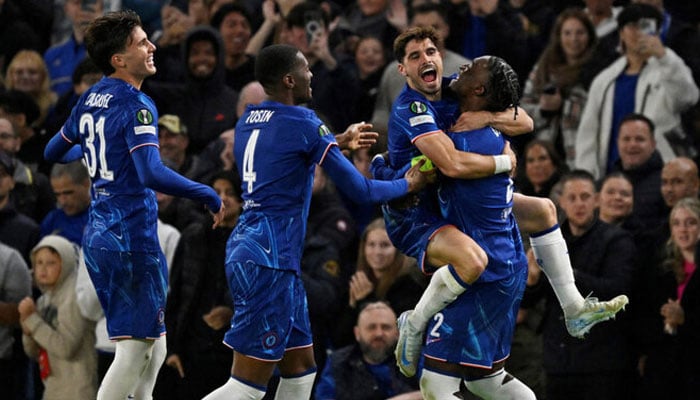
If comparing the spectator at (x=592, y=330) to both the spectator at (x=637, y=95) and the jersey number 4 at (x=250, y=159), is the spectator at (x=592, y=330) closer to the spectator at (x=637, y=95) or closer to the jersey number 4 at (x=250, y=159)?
the spectator at (x=637, y=95)

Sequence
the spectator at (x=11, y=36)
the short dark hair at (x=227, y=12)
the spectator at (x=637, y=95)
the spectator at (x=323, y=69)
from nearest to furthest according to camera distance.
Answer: the spectator at (x=637, y=95) < the spectator at (x=323, y=69) < the short dark hair at (x=227, y=12) < the spectator at (x=11, y=36)

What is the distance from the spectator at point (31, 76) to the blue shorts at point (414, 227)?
22.3 feet

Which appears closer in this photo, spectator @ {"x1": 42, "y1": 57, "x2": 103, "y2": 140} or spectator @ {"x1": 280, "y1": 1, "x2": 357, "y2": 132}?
spectator @ {"x1": 42, "y1": 57, "x2": 103, "y2": 140}

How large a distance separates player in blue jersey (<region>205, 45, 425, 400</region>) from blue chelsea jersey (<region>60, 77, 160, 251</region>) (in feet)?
1.95

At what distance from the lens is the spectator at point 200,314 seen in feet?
40.6

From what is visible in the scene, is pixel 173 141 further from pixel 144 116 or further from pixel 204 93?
pixel 144 116

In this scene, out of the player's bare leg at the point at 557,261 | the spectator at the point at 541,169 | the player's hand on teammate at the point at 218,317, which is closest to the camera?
the player's bare leg at the point at 557,261

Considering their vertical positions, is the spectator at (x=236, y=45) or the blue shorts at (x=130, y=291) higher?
the spectator at (x=236, y=45)

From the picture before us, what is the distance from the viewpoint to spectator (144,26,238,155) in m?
14.8

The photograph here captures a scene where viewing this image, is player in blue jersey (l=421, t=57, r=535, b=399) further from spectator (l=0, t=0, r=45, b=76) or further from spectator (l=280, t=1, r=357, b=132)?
spectator (l=0, t=0, r=45, b=76)

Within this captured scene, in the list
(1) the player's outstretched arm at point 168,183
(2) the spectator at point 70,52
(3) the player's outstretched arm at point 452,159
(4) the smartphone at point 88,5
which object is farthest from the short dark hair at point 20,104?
(3) the player's outstretched arm at point 452,159

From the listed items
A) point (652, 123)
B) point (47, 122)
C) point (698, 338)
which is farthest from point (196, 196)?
point (47, 122)

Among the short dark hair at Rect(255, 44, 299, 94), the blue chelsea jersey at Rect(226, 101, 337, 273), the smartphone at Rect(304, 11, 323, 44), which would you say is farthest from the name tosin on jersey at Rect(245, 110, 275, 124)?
the smartphone at Rect(304, 11, 323, 44)

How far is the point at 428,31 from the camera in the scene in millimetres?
9609
